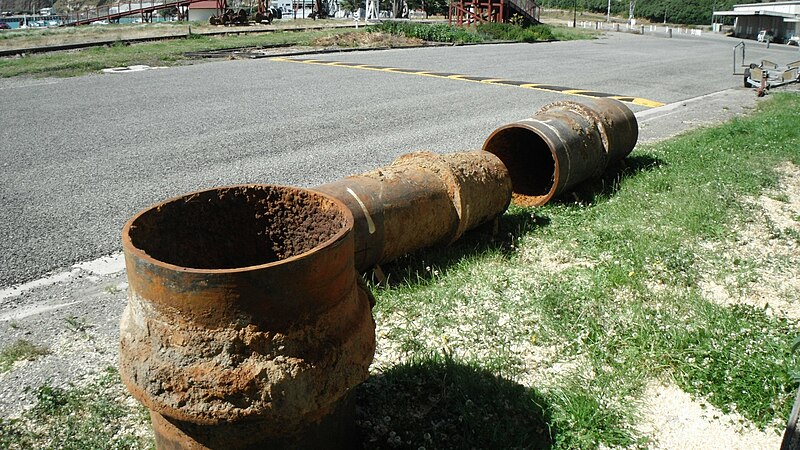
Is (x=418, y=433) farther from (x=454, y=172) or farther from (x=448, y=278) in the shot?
(x=454, y=172)

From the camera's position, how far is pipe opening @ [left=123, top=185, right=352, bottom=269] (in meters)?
3.15

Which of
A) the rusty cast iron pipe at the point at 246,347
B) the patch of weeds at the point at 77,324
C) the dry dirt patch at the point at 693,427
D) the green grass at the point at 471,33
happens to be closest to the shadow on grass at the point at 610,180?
the dry dirt patch at the point at 693,427

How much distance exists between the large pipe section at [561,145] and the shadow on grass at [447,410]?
3.12m

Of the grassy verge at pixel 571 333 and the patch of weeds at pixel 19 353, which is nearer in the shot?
the grassy verge at pixel 571 333

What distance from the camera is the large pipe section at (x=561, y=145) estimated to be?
6.45 m

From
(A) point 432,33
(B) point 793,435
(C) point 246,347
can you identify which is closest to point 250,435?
(C) point 246,347

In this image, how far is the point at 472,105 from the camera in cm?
1296

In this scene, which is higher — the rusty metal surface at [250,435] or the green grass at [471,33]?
the green grass at [471,33]

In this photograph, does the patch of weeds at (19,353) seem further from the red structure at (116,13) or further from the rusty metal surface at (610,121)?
the red structure at (116,13)

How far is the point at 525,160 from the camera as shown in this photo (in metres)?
7.52

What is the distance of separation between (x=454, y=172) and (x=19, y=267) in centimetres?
339

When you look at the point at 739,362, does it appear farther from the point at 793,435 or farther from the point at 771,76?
the point at 771,76

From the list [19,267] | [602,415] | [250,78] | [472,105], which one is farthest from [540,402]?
[250,78]

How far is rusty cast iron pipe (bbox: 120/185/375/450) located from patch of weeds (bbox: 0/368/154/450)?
648 mm
